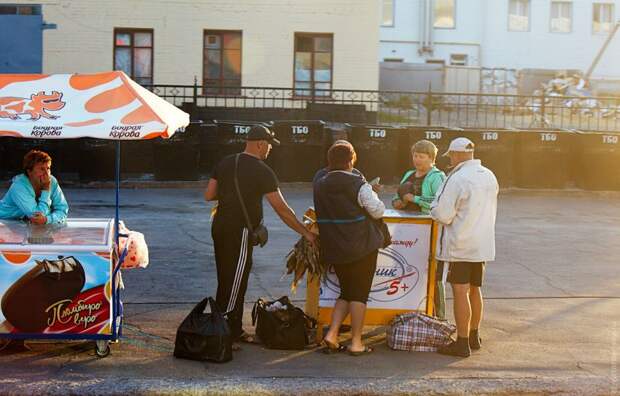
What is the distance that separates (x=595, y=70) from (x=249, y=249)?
1677 inches

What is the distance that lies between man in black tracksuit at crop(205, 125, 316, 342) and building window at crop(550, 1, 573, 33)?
1684 inches

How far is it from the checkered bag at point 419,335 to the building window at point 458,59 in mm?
40053

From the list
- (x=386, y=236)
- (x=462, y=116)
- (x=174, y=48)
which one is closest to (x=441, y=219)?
(x=386, y=236)

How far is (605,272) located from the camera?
1162 centimetres

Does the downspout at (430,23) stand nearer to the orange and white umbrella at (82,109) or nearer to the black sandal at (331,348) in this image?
the orange and white umbrella at (82,109)

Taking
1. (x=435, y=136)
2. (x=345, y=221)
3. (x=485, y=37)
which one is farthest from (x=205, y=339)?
(x=485, y=37)

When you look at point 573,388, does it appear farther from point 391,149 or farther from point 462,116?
point 462,116

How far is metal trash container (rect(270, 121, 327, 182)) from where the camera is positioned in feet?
66.5

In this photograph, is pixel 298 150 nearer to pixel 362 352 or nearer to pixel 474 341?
pixel 474 341

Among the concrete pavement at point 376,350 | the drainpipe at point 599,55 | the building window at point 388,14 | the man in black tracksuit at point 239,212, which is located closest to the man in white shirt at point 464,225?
the concrete pavement at point 376,350

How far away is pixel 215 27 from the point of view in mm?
26391

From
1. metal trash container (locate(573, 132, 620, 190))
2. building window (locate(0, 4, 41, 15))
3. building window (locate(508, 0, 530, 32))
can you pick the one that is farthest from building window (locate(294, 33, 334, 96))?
building window (locate(508, 0, 530, 32))

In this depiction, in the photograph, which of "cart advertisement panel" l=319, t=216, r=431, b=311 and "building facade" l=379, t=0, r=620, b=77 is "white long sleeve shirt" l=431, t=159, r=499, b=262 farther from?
"building facade" l=379, t=0, r=620, b=77

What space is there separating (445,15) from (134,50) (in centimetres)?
2384
